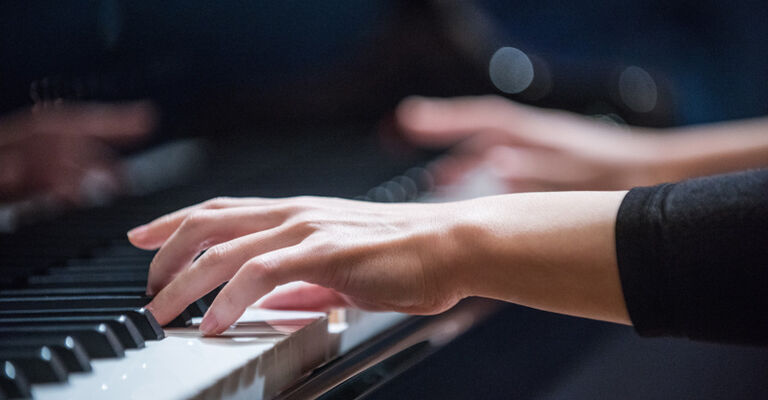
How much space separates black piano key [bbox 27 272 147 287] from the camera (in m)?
0.69

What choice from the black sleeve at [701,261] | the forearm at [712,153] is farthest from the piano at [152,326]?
the forearm at [712,153]

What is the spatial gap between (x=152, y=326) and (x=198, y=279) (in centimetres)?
5

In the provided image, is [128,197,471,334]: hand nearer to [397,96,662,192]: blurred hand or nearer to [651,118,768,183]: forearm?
[397,96,662,192]: blurred hand

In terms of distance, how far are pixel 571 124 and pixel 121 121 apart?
2.55 feet

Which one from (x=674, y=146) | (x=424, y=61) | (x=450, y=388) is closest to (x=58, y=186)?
(x=450, y=388)

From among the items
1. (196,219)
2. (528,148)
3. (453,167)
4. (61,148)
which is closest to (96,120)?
(61,148)

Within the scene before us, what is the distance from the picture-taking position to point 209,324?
0.59 m

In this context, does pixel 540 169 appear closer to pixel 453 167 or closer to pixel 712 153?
pixel 453 167

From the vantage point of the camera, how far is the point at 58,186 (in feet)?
3.20

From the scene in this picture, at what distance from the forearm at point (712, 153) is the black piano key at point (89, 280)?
0.95 m

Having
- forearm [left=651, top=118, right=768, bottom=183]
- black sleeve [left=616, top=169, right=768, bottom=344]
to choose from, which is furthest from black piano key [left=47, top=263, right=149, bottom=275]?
forearm [left=651, top=118, right=768, bottom=183]

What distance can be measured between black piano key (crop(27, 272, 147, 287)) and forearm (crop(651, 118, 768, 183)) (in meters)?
0.95

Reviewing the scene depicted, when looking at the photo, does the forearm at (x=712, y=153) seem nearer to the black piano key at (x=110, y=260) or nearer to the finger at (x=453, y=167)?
the finger at (x=453, y=167)

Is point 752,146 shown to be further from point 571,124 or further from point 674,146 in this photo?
point 571,124
